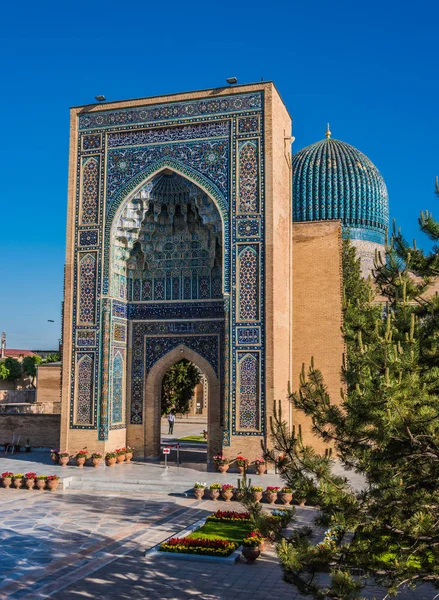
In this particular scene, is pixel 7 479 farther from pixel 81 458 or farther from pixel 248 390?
pixel 248 390

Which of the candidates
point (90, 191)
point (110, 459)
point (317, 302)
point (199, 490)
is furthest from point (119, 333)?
point (199, 490)

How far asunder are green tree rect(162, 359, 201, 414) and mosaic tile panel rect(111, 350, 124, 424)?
15.5 feet

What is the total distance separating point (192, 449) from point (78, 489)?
196 inches

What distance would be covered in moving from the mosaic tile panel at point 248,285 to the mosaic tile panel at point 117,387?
8.66 feet

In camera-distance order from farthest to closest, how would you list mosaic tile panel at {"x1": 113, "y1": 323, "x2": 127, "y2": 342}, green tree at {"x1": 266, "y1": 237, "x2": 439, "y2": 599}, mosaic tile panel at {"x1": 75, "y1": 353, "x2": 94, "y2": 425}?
mosaic tile panel at {"x1": 113, "y1": 323, "x2": 127, "y2": 342} → mosaic tile panel at {"x1": 75, "y1": 353, "x2": 94, "y2": 425} → green tree at {"x1": 266, "y1": 237, "x2": 439, "y2": 599}

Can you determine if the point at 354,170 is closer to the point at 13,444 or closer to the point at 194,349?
the point at 194,349

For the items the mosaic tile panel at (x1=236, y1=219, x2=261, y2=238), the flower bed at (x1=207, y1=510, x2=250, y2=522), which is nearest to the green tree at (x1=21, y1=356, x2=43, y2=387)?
the mosaic tile panel at (x1=236, y1=219, x2=261, y2=238)

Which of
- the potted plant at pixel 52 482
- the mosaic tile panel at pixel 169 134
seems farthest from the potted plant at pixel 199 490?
the mosaic tile panel at pixel 169 134

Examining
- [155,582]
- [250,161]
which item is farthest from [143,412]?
[155,582]

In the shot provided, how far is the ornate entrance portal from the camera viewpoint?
1124cm

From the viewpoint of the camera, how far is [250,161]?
11.5 m

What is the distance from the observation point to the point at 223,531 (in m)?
7.42

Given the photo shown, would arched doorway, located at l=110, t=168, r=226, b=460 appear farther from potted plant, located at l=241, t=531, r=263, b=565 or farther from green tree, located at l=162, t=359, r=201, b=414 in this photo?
potted plant, located at l=241, t=531, r=263, b=565

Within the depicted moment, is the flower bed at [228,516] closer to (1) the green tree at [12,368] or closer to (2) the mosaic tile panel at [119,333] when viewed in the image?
(2) the mosaic tile panel at [119,333]
